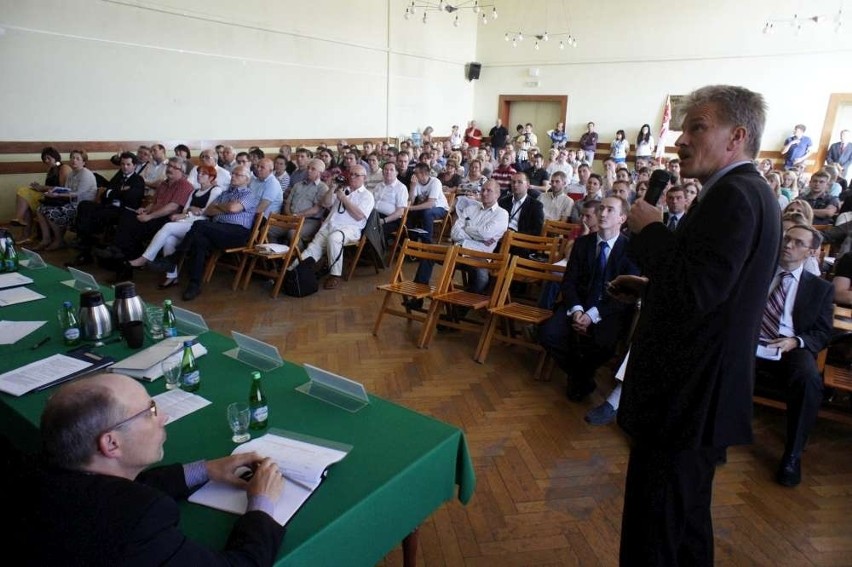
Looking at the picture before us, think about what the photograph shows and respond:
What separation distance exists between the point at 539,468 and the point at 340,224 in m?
3.60

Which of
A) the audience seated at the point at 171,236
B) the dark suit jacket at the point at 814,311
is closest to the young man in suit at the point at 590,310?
the dark suit jacket at the point at 814,311

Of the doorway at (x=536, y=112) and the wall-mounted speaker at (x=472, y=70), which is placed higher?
the wall-mounted speaker at (x=472, y=70)

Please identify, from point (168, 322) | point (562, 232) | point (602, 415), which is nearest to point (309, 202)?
point (562, 232)

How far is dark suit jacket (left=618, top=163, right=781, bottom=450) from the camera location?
4.31ft

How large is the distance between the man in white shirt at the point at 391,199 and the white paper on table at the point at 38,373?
444 cm

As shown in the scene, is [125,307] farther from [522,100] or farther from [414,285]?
[522,100]

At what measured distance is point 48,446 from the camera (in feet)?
3.47

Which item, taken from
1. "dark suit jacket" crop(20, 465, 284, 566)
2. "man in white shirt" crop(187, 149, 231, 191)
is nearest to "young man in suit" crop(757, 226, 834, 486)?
"dark suit jacket" crop(20, 465, 284, 566)

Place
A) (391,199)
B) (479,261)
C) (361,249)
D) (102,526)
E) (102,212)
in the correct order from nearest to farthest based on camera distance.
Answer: (102,526) < (479,261) < (361,249) < (102,212) < (391,199)

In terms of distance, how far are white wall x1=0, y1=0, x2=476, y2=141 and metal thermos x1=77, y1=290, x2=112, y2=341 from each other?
263 inches

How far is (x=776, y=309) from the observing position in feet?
9.75

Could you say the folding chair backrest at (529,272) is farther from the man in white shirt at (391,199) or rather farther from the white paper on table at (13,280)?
the white paper on table at (13,280)

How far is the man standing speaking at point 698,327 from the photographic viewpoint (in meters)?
1.33

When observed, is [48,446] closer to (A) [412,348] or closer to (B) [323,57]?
(A) [412,348]
